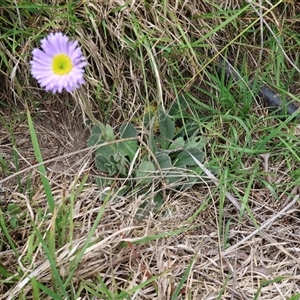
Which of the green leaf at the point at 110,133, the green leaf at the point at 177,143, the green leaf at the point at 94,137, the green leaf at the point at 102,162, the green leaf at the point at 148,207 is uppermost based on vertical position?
the green leaf at the point at 94,137

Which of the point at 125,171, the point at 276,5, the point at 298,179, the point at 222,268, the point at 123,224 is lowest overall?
the point at 222,268

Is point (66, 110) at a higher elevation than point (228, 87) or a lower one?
higher

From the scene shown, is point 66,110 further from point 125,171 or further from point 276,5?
point 276,5

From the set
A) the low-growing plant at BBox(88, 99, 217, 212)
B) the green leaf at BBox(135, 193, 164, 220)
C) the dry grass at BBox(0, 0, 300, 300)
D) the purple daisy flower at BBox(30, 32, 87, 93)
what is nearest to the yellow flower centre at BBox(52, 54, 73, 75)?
the purple daisy flower at BBox(30, 32, 87, 93)

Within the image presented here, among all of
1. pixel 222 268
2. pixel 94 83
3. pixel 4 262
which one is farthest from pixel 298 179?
pixel 4 262

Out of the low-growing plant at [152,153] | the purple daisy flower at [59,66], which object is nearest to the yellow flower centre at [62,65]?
the purple daisy flower at [59,66]

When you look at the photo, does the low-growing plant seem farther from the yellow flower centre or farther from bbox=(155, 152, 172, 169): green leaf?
the yellow flower centre

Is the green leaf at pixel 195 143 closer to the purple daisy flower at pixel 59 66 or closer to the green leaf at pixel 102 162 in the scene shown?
the green leaf at pixel 102 162

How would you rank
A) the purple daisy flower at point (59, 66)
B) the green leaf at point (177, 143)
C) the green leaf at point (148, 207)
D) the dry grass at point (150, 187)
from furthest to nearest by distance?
the green leaf at point (177, 143) → the green leaf at point (148, 207) → the dry grass at point (150, 187) → the purple daisy flower at point (59, 66)
